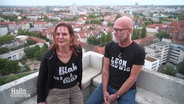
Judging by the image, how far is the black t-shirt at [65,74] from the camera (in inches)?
43.8

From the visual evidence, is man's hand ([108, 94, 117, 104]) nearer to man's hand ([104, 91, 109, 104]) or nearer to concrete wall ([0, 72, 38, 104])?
man's hand ([104, 91, 109, 104])

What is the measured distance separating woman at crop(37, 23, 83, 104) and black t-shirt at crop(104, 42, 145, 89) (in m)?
0.31

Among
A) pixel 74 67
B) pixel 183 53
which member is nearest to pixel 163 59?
pixel 183 53

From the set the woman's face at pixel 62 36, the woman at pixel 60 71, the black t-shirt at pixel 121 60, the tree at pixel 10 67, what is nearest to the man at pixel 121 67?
the black t-shirt at pixel 121 60

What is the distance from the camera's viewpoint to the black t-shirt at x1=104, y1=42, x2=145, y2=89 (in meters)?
1.19

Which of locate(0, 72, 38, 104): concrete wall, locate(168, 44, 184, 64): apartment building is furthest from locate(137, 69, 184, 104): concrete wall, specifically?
locate(168, 44, 184, 64): apartment building

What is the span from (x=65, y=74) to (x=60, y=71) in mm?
49

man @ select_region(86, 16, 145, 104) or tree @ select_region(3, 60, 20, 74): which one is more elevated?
man @ select_region(86, 16, 145, 104)

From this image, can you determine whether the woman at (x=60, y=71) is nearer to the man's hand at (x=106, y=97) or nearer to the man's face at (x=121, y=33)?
the man's hand at (x=106, y=97)

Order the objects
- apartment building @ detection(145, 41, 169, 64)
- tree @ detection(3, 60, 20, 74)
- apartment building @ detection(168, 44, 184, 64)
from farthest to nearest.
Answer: apartment building @ detection(168, 44, 184, 64)
apartment building @ detection(145, 41, 169, 64)
tree @ detection(3, 60, 20, 74)

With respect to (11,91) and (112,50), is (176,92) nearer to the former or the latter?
(112,50)

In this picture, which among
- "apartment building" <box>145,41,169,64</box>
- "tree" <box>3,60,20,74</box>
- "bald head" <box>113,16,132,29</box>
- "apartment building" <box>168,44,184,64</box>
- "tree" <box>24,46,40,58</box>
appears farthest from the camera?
"tree" <box>24,46,40,58</box>

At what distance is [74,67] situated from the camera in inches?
46.3

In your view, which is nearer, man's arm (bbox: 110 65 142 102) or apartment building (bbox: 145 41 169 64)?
man's arm (bbox: 110 65 142 102)
